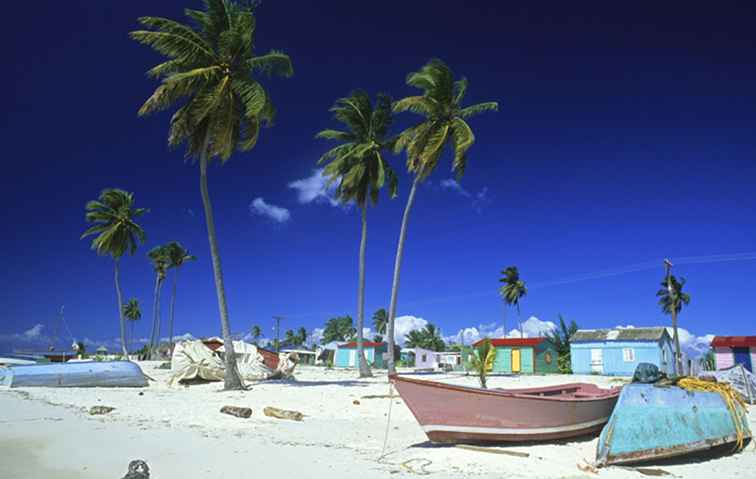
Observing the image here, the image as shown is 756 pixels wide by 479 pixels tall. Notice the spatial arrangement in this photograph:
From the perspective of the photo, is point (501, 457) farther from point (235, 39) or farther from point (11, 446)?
point (235, 39)

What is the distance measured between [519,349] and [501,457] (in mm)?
32382

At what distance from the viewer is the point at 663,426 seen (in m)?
8.25

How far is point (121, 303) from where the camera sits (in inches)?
1681

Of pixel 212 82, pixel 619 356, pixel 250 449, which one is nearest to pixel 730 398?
pixel 250 449

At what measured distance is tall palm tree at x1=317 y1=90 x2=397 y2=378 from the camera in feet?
87.5

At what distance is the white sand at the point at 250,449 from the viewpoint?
7.31 metres

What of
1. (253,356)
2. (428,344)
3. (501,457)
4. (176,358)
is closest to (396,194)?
(253,356)

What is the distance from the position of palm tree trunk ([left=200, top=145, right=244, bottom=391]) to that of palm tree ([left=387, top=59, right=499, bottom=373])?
24.4 feet

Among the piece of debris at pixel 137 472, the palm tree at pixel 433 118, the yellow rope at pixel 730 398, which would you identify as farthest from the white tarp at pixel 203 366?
the yellow rope at pixel 730 398

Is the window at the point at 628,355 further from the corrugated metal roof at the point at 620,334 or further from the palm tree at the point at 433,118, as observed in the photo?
the palm tree at the point at 433,118

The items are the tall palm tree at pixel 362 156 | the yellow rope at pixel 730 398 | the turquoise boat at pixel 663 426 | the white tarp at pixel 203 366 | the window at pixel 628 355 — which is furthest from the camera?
the window at pixel 628 355

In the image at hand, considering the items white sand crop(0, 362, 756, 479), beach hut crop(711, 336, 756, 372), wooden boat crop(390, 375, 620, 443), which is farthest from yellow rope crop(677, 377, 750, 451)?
beach hut crop(711, 336, 756, 372)

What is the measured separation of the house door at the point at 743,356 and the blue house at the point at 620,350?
3.92 metres

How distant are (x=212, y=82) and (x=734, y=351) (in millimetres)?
34496
